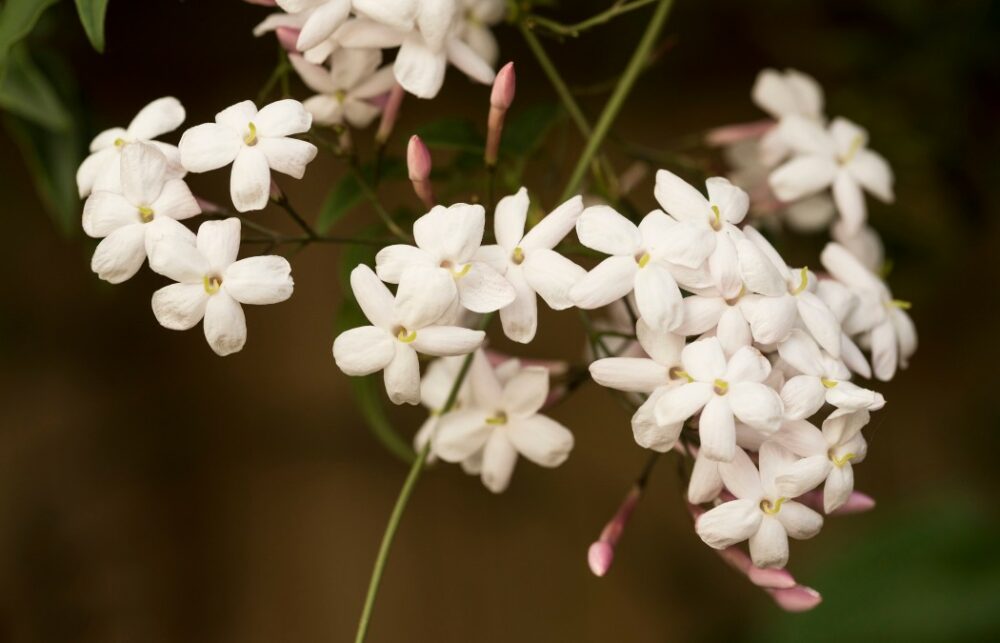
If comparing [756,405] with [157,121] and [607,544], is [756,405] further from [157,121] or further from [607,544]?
[157,121]

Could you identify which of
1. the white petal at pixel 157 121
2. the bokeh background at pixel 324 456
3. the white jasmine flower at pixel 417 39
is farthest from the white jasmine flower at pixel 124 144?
the bokeh background at pixel 324 456

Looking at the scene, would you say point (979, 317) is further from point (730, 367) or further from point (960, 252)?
point (730, 367)

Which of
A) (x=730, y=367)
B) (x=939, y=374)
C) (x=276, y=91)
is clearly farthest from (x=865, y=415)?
(x=939, y=374)

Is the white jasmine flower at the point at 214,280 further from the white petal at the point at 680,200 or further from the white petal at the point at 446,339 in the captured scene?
the white petal at the point at 680,200

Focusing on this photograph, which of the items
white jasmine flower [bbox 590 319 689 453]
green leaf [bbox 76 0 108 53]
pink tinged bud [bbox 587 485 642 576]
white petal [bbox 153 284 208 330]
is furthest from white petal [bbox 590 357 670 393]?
green leaf [bbox 76 0 108 53]

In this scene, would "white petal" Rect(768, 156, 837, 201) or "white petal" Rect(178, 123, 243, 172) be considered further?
"white petal" Rect(768, 156, 837, 201)

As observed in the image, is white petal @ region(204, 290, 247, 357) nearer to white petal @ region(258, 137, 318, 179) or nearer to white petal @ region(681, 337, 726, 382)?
white petal @ region(258, 137, 318, 179)
